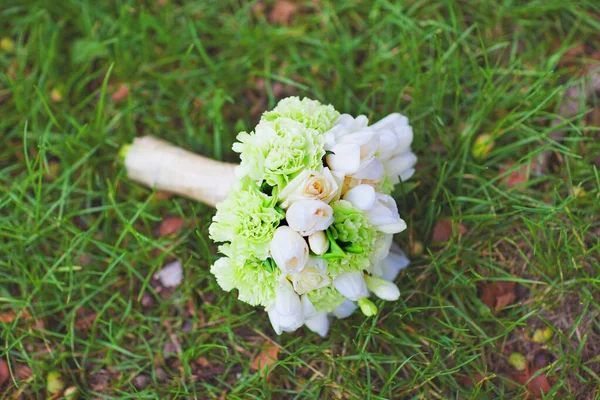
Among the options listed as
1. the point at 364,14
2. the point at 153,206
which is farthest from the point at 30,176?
the point at 364,14

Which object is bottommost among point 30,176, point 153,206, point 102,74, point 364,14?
point 153,206

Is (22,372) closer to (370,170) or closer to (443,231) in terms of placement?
(370,170)

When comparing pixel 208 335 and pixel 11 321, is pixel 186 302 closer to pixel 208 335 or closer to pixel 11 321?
pixel 208 335

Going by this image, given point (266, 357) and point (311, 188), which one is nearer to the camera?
point (311, 188)

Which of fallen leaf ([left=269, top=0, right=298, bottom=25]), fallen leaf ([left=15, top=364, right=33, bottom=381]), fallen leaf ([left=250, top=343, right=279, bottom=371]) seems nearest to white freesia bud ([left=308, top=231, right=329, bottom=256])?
fallen leaf ([left=250, top=343, right=279, bottom=371])

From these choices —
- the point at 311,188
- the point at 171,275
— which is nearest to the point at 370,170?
the point at 311,188

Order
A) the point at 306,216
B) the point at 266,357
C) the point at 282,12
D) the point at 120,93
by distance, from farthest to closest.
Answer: the point at 282,12, the point at 120,93, the point at 266,357, the point at 306,216
